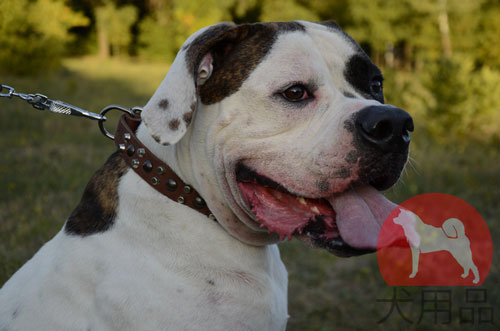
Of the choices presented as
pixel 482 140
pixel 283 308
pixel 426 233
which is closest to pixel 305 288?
pixel 426 233

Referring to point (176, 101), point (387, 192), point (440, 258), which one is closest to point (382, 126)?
point (176, 101)

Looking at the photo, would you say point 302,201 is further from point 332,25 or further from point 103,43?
point 103,43

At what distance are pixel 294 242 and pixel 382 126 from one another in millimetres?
3248

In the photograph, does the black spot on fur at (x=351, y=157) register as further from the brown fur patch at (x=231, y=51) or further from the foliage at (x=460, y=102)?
the foliage at (x=460, y=102)

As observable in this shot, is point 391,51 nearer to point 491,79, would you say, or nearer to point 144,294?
point 491,79

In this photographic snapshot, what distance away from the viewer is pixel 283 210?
→ 2.11m

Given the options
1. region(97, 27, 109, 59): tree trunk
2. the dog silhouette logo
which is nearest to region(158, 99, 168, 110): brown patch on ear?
the dog silhouette logo

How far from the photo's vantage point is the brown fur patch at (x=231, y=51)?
83.1 inches

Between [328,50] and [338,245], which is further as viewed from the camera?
[328,50]

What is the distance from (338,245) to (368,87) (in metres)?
0.84

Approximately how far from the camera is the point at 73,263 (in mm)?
2061

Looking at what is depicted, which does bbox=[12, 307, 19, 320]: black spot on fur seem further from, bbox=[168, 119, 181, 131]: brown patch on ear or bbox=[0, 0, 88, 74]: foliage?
bbox=[0, 0, 88, 74]: foliage

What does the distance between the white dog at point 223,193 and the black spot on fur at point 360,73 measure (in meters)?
0.03

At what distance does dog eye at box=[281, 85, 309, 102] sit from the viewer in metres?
2.10
